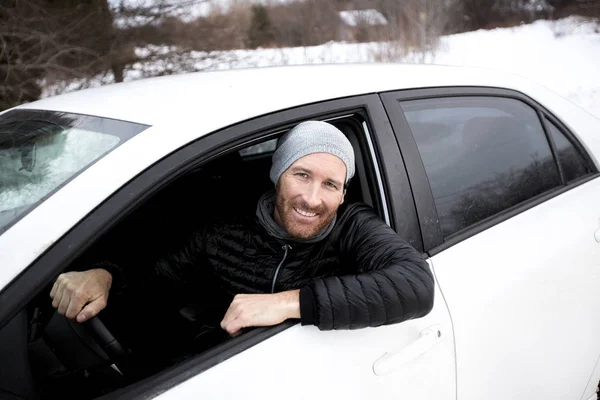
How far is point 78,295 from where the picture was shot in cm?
126

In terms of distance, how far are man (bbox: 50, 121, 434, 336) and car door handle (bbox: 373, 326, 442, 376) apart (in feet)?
0.32

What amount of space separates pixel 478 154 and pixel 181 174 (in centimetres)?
118

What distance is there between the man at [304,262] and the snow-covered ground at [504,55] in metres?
4.26

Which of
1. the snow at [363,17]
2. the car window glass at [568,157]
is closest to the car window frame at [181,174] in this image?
the car window glass at [568,157]

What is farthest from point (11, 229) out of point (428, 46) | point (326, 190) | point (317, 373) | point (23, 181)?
point (428, 46)

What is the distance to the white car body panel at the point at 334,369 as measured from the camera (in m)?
1.04

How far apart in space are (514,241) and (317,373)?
88 cm

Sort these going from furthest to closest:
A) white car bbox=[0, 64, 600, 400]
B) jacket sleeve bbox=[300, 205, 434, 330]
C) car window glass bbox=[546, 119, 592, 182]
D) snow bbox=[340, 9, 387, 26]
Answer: snow bbox=[340, 9, 387, 26] → car window glass bbox=[546, 119, 592, 182] → jacket sleeve bbox=[300, 205, 434, 330] → white car bbox=[0, 64, 600, 400]

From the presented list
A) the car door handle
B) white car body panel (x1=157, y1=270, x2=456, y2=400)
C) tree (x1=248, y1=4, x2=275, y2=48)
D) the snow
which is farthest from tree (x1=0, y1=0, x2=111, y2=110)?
the snow

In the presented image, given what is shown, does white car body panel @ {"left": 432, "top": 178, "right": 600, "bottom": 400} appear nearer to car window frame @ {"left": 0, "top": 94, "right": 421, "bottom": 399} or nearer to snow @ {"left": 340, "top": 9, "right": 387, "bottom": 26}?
car window frame @ {"left": 0, "top": 94, "right": 421, "bottom": 399}

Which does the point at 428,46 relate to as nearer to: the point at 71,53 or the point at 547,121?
the point at 71,53

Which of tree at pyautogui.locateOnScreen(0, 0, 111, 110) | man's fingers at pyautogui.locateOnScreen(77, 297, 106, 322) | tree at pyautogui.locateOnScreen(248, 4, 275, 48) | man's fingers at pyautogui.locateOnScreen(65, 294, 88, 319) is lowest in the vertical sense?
man's fingers at pyautogui.locateOnScreen(77, 297, 106, 322)

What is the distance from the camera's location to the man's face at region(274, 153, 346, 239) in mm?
1492

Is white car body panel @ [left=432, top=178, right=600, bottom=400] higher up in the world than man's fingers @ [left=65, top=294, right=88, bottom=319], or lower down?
lower down
